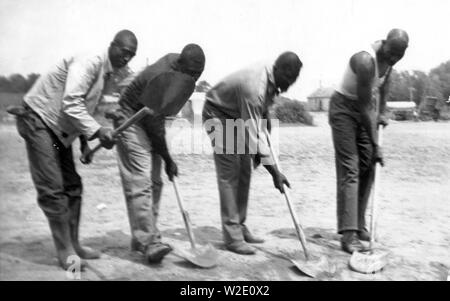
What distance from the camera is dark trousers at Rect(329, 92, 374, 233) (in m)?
3.78

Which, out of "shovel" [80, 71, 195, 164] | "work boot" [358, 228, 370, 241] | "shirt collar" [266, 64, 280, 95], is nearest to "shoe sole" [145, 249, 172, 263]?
"shovel" [80, 71, 195, 164]

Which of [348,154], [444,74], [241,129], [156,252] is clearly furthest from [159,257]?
[444,74]

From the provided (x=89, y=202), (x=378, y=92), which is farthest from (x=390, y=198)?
(x=89, y=202)

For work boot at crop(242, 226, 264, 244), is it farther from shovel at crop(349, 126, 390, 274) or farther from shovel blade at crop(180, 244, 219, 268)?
shovel at crop(349, 126, 390, 274)

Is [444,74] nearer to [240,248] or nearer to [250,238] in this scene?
[250,238]

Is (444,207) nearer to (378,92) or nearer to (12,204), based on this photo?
(378,92)

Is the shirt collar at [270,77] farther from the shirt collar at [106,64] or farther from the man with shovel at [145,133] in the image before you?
the shirt collar at [106,64]

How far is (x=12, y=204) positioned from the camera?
4.71 metres

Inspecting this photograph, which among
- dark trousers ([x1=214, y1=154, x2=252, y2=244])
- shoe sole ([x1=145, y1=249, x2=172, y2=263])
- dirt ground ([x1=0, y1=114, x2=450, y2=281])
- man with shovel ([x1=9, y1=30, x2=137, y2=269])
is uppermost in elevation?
man with shovel ([x1=9, y1=30, x2=137, y2=269])

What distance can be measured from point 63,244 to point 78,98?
91 cm

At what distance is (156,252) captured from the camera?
311 centimetres

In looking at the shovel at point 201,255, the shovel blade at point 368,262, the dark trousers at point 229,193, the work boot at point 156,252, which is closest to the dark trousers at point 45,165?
the work boot at point 156,252

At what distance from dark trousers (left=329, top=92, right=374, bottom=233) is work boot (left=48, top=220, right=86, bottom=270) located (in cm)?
195
